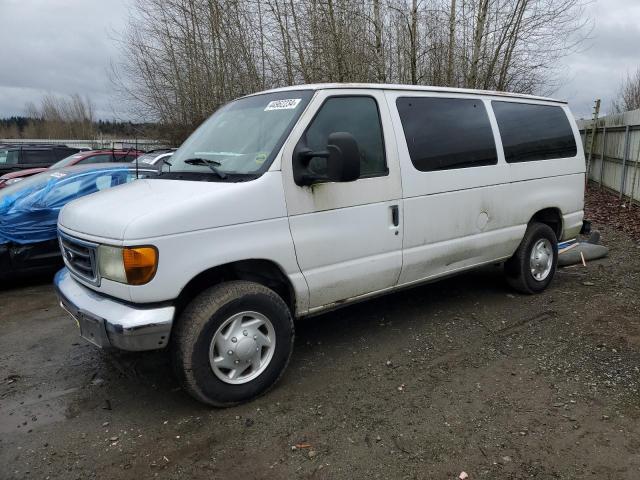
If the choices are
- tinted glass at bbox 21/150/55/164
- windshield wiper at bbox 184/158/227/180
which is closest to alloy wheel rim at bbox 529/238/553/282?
windshield wiper at bbox 184/158/227/180

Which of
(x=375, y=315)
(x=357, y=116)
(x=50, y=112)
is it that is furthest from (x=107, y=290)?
(x=50, y=112)

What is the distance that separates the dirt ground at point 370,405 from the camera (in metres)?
2.77

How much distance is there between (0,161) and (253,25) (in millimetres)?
9280

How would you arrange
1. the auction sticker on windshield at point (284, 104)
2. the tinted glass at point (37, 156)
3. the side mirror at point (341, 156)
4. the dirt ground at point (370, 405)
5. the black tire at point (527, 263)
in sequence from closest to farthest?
1. the dirt ground at point (370, 405)
2. the side mirror at point (341, 156)
3. the auction sticker on windshield at point (284, 104)
4. the black tire at point (527, 263)
5. the tinted glass at point (37, 156)

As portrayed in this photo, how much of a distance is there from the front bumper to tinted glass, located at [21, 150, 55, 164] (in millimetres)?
15479

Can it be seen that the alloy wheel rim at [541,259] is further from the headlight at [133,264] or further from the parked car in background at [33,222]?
the parked car in background at [33,222]

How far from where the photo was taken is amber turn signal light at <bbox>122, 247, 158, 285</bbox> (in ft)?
9.32

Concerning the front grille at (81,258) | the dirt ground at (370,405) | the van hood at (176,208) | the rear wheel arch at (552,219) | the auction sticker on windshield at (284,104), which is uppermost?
the auction sticker on windshield at (284,104)

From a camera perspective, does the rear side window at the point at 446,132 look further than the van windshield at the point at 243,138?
Yes

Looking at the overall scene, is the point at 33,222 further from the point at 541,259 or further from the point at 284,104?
the point at 541,259

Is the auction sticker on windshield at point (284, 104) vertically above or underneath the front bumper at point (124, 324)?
above

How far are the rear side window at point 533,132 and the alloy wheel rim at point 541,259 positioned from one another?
0.93 metres

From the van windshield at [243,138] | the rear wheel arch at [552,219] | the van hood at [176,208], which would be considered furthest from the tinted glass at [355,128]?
the rear wheel arch at [552,219]

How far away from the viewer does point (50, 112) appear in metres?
57.2
